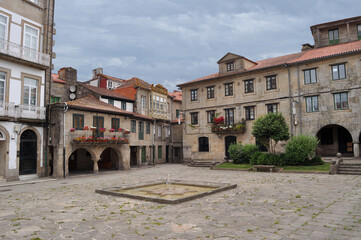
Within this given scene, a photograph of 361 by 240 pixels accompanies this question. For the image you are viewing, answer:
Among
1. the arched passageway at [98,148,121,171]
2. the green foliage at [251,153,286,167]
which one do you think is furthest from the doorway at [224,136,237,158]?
the arched passageway at [98,148,121,171]

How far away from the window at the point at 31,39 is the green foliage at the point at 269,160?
20215 mm

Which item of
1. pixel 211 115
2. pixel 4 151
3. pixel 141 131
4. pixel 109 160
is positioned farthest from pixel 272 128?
pixel 4 151

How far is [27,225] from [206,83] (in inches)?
1104

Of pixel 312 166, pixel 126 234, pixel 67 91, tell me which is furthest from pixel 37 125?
pixel 312 166

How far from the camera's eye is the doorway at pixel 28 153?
800 inches

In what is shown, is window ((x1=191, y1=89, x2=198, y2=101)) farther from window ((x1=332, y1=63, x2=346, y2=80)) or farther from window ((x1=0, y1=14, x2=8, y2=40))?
window ((x1=0, y1=14, x2=8, y2=40))

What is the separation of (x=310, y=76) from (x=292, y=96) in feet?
8.09

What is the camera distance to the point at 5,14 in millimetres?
19359

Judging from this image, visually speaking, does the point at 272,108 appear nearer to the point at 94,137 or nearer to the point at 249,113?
the point at 249,113

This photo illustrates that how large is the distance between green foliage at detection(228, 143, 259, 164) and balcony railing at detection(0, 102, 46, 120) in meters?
17.3

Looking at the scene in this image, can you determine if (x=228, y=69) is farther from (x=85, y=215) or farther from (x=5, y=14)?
(x=85, y=215)

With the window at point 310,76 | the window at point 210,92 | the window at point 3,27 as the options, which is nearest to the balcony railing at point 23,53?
the window at point 3,27

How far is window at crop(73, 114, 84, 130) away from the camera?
907 inches

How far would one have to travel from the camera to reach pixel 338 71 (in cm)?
2502
